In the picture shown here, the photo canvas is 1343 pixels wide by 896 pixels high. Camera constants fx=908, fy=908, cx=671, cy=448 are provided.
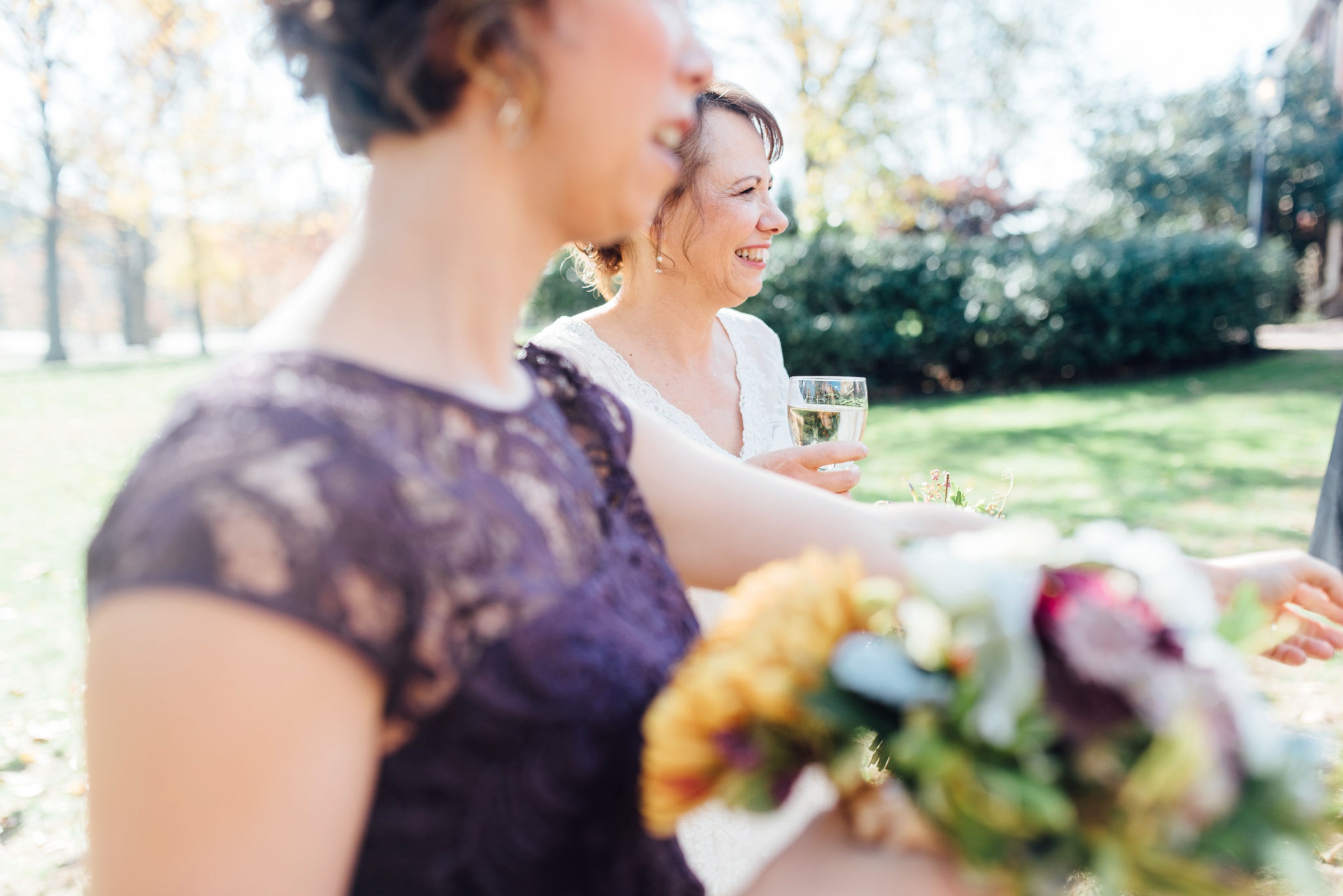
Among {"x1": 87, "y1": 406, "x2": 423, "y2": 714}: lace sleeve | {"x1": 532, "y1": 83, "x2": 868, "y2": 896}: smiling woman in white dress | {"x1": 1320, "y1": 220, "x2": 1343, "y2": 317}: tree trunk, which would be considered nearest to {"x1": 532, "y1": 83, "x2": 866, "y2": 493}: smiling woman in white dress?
{"x1": 532, "y1": 83, "x2": 868, "y2": 896}: smiling woman in white dress

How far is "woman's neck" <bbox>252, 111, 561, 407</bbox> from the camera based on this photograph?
110cm

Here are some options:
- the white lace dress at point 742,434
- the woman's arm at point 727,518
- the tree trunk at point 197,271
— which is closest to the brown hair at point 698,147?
the white lace dress at point 742,434

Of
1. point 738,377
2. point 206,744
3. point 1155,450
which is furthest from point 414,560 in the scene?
point 1155,450

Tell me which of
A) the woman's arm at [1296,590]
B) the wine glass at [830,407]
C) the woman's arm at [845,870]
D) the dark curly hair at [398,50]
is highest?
the dark curly hair at [398,50]

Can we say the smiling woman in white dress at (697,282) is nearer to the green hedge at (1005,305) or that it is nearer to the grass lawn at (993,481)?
the grass lawn at (993,481)

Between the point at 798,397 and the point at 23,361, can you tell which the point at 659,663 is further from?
the point at 23,361

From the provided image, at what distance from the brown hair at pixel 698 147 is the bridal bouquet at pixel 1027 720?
2.33 m

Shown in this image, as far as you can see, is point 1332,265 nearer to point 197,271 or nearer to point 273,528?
point 273,528

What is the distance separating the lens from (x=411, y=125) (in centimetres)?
114

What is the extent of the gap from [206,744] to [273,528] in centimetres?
22

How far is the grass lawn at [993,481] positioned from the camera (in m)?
4.17

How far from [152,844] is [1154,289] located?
1589 cm

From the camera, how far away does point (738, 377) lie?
3.55 m

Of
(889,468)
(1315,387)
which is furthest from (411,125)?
(1315,387)
